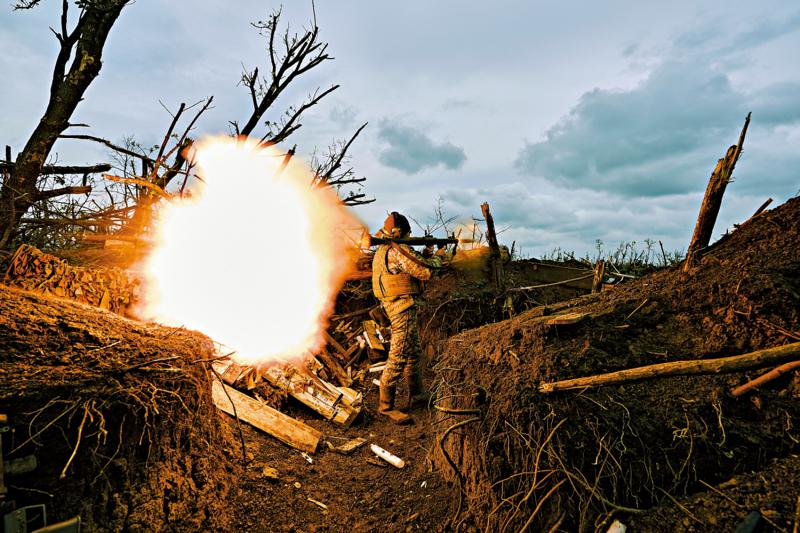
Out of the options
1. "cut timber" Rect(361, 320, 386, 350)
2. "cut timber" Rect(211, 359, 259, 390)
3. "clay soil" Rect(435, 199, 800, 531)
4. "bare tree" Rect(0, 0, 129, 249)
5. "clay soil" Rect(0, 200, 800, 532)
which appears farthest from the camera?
"cut timber" Rect(361, 320, 386, 350)

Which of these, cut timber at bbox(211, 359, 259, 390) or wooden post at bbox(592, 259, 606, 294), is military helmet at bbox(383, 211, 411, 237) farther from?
wooden post at bbox(592, 259, 606, 294)

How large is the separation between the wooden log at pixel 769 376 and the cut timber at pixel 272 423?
462 cm

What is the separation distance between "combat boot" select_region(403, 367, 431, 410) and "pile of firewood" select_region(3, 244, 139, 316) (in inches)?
171

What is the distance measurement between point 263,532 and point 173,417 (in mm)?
1401

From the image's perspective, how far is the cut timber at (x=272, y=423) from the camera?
5.23 m

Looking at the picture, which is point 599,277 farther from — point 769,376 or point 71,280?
point 71,280

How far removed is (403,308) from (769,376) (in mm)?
4675

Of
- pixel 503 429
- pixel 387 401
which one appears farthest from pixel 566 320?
pixel 387 401

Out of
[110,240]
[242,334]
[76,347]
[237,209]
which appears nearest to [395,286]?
[242,334]

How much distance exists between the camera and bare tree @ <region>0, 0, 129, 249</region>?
5.22 metres

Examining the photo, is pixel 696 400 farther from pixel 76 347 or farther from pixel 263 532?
pixel 76 347

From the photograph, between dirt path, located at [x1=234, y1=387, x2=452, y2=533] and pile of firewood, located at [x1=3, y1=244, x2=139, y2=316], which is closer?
Answer: dirt path, located at [x1=234, y1=387, x2=452, y2=533]

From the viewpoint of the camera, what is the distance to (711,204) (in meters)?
4.57

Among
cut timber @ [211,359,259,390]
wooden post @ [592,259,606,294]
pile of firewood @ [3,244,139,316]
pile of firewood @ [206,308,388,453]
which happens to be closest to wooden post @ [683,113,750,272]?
wooden post @ [592,259,606,294]
